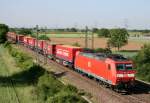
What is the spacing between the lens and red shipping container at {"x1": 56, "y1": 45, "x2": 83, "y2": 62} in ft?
147

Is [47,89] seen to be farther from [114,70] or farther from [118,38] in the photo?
[118,38]

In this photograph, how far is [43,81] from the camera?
31375 millimetres

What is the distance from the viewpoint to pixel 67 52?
1845 inches

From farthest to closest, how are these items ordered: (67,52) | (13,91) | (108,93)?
(67,52) < (13,91) < (108,93)

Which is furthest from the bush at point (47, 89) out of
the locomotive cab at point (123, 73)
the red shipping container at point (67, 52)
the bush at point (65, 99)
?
the red shipping container at point (67, 52)

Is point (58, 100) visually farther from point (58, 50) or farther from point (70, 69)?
point (58, 50)

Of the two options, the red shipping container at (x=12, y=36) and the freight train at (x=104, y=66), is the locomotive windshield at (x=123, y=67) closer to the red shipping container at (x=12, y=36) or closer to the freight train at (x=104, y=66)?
the freight train at (x=104, y=66)

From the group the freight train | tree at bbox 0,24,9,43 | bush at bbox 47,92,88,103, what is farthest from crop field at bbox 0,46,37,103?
tree at bbox 0,24,9,43

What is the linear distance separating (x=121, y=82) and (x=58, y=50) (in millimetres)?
25450

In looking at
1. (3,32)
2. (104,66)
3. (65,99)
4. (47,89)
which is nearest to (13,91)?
(47,89)

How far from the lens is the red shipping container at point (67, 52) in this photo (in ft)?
147

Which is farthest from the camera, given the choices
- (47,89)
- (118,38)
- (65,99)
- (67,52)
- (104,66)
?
(118,38)

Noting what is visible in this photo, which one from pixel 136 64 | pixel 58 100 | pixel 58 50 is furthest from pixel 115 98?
pixel 58 50

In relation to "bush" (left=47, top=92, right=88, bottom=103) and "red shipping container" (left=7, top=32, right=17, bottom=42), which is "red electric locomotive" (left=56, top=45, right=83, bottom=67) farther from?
"red shipping container" (left=7, top=32, right=17, bottom=42)
